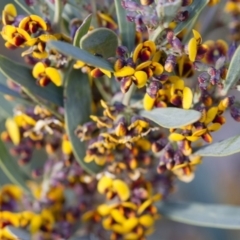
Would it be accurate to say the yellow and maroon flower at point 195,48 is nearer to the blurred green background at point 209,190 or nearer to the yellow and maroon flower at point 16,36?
the yellow and maroon flower at point 16,36

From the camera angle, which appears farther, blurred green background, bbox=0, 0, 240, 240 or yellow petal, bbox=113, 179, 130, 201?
blurred green background, bbox=0, 0, 240, 240

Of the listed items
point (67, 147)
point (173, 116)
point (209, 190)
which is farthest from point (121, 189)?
point (209, 190)

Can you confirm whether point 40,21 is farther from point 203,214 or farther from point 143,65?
point 203,214

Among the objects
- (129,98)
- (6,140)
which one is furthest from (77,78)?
(6,140)

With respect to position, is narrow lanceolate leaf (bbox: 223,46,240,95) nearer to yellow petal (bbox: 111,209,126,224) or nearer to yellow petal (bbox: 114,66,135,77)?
yellow petal (bbox: 114,66,135,77)

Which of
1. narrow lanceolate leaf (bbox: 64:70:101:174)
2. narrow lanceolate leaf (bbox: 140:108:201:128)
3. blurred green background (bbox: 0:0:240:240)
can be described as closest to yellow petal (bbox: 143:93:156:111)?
narrow lanceolate leaf (bbox: 140:108:201:128)

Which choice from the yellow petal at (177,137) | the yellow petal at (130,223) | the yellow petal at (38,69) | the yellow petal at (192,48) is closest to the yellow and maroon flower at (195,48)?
the yellow petal at (192,48)
